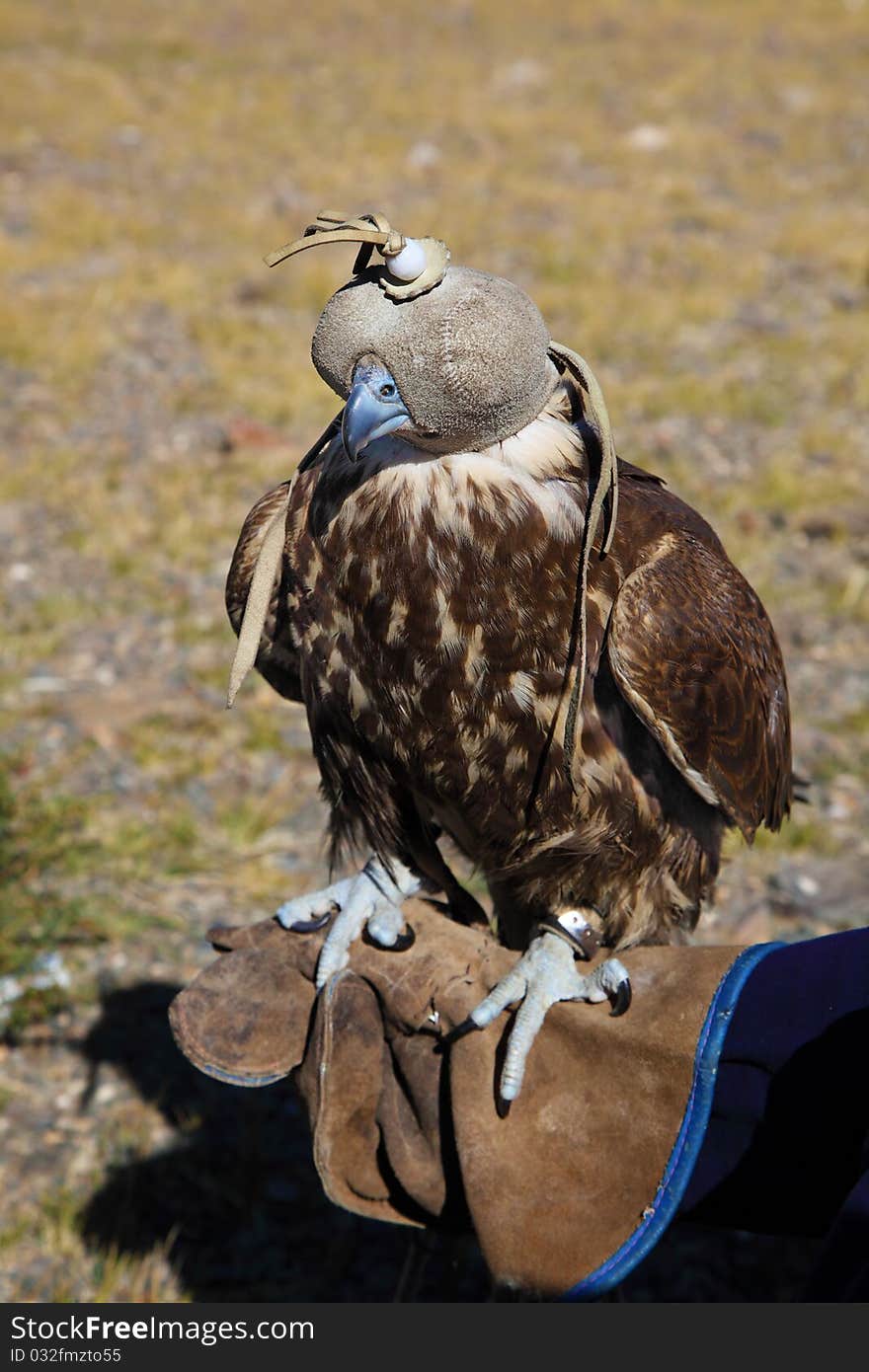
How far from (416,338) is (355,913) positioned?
1.30 meters

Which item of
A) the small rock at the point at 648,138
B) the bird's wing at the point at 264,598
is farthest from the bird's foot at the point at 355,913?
the small rock at the point at 648,138

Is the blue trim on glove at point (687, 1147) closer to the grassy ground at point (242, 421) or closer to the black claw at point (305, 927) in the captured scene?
the black claw at point (305, 927)

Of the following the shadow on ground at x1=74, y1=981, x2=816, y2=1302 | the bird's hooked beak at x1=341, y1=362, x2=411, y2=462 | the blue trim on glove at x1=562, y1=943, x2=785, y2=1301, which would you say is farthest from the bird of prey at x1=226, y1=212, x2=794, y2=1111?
the shadow on ground at x1=74, y1=981, x2=816, y2=1302

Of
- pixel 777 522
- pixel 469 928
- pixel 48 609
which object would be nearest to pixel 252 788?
pixel 48 609

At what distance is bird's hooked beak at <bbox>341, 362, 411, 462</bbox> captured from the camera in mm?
1927

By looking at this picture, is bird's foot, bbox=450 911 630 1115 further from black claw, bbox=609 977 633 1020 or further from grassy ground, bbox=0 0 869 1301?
grassy ground, bbox=0 0 869 1301

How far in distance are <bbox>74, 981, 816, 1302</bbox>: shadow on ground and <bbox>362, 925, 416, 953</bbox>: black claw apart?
81cm

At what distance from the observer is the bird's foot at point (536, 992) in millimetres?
2400

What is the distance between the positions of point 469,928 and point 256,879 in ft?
5.47

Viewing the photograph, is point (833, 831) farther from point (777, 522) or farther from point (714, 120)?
point (714, 120)

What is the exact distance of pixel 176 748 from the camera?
16.2 feet

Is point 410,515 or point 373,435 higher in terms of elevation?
point 373,435

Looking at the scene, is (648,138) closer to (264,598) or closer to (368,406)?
(264,598)

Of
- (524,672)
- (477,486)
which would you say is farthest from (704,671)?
(477,486)
